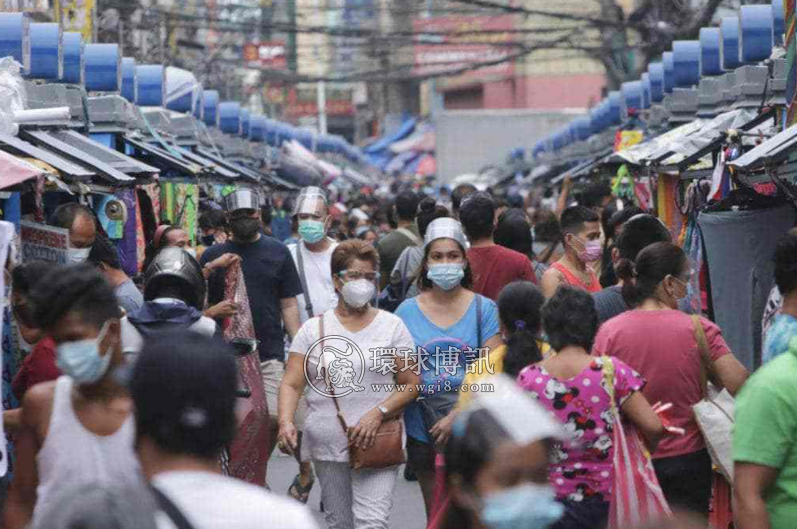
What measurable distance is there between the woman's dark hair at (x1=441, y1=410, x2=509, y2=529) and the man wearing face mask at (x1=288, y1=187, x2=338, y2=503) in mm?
6017

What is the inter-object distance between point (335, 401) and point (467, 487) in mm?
3844

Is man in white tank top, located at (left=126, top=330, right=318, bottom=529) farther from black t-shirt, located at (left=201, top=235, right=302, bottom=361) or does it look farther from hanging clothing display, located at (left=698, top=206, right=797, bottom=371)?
hanging clothing display, located at (left=698, top=206, right=797, bottom=371)

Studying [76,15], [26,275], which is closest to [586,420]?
[26,275]

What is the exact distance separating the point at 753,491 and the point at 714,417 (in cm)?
177

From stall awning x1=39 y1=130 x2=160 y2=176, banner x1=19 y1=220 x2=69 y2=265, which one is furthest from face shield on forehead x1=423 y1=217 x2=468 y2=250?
stall awning x1=39 y1=130 x2=160 y2=176

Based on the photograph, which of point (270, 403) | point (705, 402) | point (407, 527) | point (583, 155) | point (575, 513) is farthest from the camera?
point (583, 155)

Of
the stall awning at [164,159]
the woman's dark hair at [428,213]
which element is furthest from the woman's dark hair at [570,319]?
the stall awning at [164,159]

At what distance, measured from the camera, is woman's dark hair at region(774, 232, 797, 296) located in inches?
207

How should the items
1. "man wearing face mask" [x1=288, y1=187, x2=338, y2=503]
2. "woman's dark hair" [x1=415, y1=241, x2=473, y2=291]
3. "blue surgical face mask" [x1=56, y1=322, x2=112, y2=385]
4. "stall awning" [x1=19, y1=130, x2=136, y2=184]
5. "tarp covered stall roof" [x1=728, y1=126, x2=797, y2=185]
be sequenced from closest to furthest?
"blue surgical face mask" [x1=56, y1=322, x2=112, y2=385] < "tarp covered stall roof" [x1=728, y1=126, x2=797, y2=185] < "woman's dark hair" [x1=415, y1=241, x2=473, y2=291] < "man wearing face mask" [x1=288, y1=187, x2=338, y2=503] < "stall awning" [x1=19, y1=130, x2=136, y2=184]

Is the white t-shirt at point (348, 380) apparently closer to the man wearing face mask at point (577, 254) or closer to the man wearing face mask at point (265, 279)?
the man wearing face mask at point (265, 279)

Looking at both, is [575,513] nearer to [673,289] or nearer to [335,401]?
[673,289]

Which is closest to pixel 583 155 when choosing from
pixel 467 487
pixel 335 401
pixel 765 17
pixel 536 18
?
pixel 765 17

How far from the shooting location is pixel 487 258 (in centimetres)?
927

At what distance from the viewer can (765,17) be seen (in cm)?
1349
